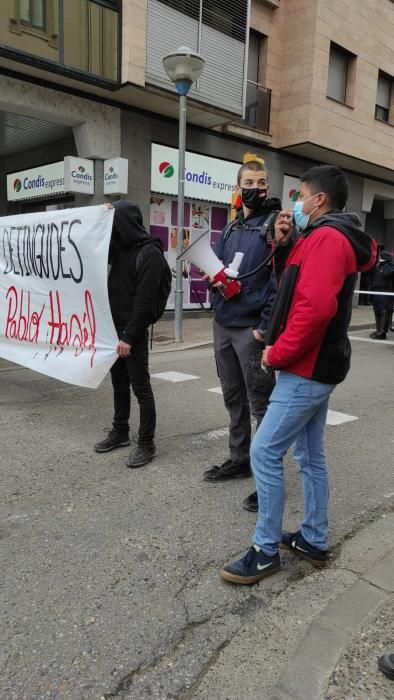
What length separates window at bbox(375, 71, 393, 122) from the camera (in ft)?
58.5

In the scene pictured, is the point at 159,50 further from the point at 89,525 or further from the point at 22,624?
the point at 22,624

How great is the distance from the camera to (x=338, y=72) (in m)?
16.0

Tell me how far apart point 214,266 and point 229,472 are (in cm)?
144

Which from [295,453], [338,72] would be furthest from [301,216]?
[338,72]

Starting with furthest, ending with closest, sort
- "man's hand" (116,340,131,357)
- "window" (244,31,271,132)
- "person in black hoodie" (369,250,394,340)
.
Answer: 1. "window" (244,31,271,132)
2. "person in black hoodie" (369,250,394,340)
3. "man's hand" (116,340,131,357)

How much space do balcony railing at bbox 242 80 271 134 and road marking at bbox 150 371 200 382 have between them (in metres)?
10.0

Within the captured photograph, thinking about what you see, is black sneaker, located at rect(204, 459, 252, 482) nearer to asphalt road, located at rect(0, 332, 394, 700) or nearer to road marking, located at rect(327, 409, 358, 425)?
asphalt road, located at rect(0, 332, 394, 700)

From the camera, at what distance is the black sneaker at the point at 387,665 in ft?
6.34

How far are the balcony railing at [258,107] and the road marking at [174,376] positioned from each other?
10.0 metres

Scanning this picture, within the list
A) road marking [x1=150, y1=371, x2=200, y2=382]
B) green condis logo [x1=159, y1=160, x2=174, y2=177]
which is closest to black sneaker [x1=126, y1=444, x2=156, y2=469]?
road marking [x1=150, y1=371, x2=200, y2=382]

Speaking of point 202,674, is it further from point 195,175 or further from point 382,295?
point 195,175

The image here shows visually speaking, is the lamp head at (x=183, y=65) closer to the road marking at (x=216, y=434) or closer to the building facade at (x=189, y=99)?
the building facade at (x=189, y=99)

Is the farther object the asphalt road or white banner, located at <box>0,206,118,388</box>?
white banner, located at <box>0,206,118,388</box>

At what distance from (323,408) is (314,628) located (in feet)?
3.13
